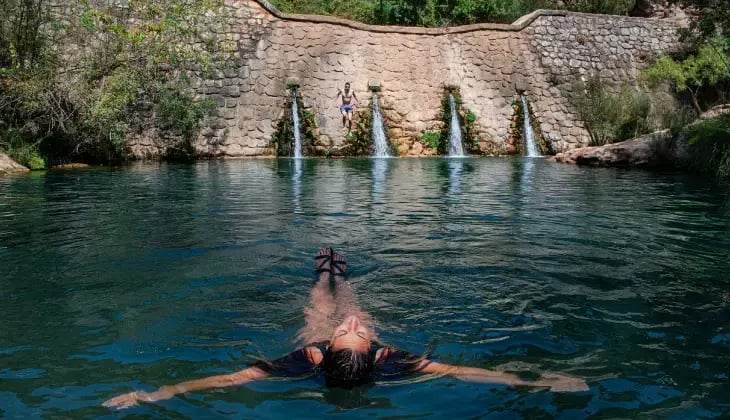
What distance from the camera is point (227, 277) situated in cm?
542

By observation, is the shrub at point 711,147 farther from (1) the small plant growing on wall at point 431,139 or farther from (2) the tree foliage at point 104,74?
(2) the tree foliage at point 104,74

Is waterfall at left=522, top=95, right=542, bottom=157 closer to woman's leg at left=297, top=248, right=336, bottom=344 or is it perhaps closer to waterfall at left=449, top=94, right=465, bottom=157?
waterfall at left=449, top=94, right=465, bottom=157

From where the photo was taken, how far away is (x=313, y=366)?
11.5 ft

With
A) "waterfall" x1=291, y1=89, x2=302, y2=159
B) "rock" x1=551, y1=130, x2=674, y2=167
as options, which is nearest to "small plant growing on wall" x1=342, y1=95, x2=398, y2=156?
"waterfall" x1=291, y1=89, x2=302, y2=159

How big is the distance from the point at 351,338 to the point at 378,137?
17.5 meters

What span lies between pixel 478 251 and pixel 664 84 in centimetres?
2034

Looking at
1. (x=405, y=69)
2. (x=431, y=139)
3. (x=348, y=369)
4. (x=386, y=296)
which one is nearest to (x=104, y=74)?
(x=405, y=69)

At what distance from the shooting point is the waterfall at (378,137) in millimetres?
20562

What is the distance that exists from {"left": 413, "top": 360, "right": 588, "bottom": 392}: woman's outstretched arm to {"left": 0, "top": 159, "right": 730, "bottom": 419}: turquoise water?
0.20 ft

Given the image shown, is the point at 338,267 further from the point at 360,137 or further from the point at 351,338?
the point at 360,137

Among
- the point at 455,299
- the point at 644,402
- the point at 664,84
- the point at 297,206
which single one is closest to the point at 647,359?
the point at 644,402

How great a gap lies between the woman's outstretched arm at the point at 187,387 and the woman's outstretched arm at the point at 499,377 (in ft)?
2.89

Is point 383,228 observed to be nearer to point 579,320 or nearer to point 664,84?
point 579,320

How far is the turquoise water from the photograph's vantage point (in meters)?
3.15
